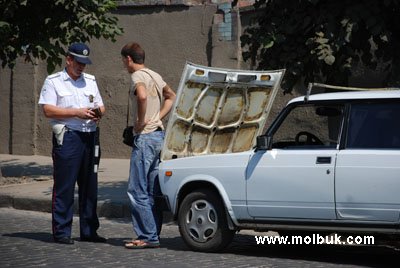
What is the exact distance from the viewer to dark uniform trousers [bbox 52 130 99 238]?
9906mm

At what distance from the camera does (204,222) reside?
9.20 metres

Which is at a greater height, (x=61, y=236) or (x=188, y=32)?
(x=188, y=32)

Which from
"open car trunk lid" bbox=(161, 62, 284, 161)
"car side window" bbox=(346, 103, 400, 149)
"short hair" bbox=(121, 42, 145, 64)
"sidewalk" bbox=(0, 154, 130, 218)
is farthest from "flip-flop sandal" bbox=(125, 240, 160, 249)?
"sidewalk" bbox=(0, 154, 130, 218)

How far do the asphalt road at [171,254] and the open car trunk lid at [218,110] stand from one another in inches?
40.7

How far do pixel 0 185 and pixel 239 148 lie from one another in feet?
19.7

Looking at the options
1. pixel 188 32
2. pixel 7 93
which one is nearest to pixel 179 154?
pixel 188 32

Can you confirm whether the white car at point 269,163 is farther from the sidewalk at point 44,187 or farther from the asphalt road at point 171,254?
the sidewalk at point 44,187

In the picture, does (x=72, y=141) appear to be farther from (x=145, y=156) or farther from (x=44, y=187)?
(x=44, y=187)

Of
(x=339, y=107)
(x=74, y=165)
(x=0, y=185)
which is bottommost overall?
(x=0, y=185)

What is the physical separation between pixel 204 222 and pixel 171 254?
1.42 ft

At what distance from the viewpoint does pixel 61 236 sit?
32.2 ft

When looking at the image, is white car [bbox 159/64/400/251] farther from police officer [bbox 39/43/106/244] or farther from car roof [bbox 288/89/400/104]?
police officer [bbox 39/43/106/244]

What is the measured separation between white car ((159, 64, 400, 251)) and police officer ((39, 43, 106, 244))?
3.04 feet

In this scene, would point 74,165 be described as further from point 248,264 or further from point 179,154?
point 248,264
